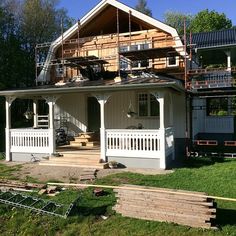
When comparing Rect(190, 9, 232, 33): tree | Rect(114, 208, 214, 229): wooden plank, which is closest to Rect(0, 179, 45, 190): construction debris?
Rect(114, 208, 214, 229): wooden plank

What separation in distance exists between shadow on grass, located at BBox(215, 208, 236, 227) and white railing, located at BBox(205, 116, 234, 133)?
11.9 metres

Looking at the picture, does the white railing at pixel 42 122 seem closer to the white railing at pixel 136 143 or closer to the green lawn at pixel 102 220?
the white railing at pixel 136 143

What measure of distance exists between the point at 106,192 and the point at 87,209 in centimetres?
120

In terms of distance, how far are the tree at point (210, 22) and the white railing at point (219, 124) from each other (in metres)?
28.0

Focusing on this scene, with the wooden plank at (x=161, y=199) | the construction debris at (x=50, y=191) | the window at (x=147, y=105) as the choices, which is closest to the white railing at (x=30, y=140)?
the window at (x=147, y=105)

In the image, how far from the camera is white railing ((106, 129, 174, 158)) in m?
12.3

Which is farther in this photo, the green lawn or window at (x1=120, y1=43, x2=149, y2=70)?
window at (x1=120, y1=43, x2=149, y2=70)

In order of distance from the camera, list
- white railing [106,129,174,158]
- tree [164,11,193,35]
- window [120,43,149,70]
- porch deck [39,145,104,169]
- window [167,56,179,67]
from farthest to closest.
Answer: tree [164,11,193,35] → window [120,43,149,70] → window [167,56,179,67] → porch deck [39,145,104,169] → white railing [106,129,174,158]

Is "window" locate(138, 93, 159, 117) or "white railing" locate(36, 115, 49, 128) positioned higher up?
"window" locate(138, 93, 159, 117)

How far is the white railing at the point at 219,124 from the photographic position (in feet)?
60.8

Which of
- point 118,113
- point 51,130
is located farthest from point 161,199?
point 118,113

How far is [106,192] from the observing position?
8797 mm

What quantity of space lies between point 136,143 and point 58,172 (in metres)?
2.99

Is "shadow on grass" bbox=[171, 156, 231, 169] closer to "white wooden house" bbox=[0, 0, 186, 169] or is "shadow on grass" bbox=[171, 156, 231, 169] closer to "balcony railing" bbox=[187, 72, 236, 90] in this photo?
"white wooden house" bbox=[0, 0, 186, 169]
